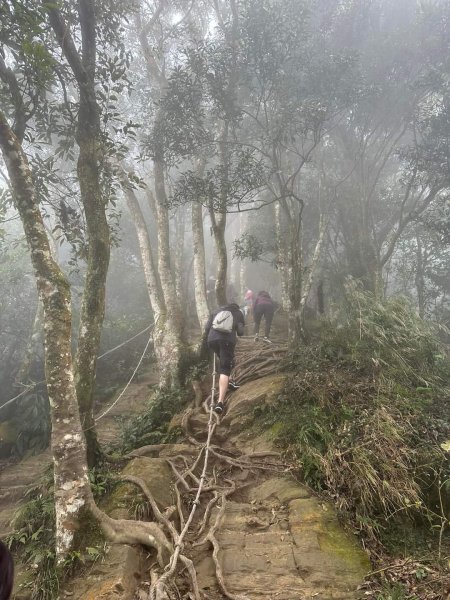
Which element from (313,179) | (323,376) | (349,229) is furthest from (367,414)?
(313,179)

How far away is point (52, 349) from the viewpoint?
4281mm

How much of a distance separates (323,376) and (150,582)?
12.3 ft

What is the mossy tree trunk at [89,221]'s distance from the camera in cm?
541

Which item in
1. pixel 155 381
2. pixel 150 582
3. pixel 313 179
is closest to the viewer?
pixel 150 582

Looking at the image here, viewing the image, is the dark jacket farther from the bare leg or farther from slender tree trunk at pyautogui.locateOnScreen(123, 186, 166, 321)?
slender tree trunk at pyautogui.locateOnScreen(123, 186, 166, 321)

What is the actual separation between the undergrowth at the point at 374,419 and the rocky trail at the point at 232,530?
320mm

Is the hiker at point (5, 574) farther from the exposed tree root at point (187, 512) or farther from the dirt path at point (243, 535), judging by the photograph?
the dirt path at point (243, 535)

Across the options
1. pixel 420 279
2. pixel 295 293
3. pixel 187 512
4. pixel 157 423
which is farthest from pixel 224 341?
pixel 420 279

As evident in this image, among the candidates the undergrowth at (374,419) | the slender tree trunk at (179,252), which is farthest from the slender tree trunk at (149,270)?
the undergrowth at (374,419)

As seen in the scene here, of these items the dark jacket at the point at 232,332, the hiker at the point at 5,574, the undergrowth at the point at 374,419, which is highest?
the hiker at the point at 5,574

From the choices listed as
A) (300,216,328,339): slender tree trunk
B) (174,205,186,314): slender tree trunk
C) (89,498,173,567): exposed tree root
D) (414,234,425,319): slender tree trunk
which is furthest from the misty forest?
(414,234,425,319): slender tree trunk

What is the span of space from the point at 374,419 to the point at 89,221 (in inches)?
195

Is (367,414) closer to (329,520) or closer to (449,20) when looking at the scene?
(329,520)

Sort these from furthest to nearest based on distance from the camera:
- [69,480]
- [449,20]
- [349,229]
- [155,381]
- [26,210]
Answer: [349,229] < [449,20] < [155,381] < [26,210] < [69,480]
